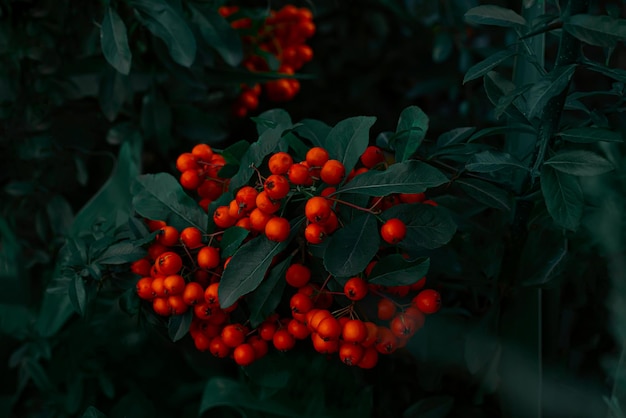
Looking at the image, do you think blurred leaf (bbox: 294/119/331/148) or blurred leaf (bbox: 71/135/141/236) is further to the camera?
blurred leaf (bbox: 71/135/141/236)

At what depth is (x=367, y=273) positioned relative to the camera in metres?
0.51

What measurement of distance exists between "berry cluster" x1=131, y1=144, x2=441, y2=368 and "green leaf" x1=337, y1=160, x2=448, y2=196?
0.02 metres

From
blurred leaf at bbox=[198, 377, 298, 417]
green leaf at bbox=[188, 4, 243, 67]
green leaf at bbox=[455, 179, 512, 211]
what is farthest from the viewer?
green leaf at bbox=[188, 4, 243, 67]

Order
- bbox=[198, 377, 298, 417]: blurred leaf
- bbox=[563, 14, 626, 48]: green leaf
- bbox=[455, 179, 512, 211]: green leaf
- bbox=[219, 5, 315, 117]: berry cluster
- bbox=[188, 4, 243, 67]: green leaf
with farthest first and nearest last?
bbox=[219, 5, 315, 117]: berry cluster < bbox=[188, 4, 243, 67]: green leaf < bbox=[198, 377, 298, 417]: blurred leaf < bbox=[455, 179, 512, 211]: green leaf < bbox=[563, 14, 626, 48]: green leaf

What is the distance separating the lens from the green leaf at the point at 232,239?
50 cm

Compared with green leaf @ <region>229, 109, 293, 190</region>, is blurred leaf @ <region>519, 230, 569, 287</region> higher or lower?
lower

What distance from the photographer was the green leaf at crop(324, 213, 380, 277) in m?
0.47

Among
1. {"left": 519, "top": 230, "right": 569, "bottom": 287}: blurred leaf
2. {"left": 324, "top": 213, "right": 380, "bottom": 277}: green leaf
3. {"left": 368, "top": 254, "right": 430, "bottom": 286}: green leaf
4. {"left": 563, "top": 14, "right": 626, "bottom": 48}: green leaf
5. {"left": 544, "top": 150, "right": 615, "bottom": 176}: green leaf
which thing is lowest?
{"left": 519, "top": 230, "right": 569, "bottom": 287}: blurred leaf

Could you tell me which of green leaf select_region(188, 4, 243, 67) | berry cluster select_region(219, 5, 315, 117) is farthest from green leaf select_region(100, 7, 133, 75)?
berry cluster select_region(219, 5, 315, 117)

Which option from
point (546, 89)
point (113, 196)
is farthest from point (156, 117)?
point (546, 89)

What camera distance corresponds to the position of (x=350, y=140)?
1.73 feet

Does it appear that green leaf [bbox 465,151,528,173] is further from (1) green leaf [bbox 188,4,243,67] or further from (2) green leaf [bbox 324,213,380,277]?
(1) green leaf [bbox 188,4,243,67]

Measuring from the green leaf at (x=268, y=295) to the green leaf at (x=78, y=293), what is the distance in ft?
0.52

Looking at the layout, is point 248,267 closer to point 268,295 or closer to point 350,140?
point 268,295
